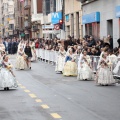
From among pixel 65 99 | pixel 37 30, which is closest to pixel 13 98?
pixel 65 99

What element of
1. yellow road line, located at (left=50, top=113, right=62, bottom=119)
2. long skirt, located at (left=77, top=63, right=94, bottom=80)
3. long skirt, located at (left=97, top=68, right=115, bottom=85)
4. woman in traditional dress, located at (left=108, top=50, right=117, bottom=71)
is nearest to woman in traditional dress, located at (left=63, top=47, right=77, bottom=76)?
long skirt, located at (left=77, top=63, right=94, bottom=80)

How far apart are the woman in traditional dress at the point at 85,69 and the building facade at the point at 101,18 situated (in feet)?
32.1

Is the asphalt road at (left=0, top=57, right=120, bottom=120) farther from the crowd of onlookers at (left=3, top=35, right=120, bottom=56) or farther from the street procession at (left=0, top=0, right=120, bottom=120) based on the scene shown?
the crowd of onlookers at (left=3, top=35, right=120, bottom=56)

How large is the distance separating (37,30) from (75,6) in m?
33.2

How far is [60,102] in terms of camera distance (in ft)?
52.7

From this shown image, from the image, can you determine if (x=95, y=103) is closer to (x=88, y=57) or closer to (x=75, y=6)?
(x=88, y=57)

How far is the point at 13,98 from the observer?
17.4 metres

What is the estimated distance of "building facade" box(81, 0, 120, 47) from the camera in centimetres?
3662

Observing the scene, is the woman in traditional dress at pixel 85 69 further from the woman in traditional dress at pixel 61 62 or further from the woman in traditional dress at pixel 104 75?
the woman in traditional dress at pixel 61 62

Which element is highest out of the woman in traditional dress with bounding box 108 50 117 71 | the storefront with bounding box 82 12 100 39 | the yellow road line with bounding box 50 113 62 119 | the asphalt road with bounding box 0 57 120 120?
the storefront with bounding box 82 12 100 39

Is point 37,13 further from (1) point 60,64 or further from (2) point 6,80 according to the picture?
(2) point 6,80

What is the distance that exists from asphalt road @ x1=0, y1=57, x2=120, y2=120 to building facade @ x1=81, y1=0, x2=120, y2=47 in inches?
565

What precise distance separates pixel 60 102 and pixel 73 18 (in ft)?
123

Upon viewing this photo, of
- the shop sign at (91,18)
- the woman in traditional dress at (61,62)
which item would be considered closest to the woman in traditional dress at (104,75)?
the woman in traditional dress at (61,62)
